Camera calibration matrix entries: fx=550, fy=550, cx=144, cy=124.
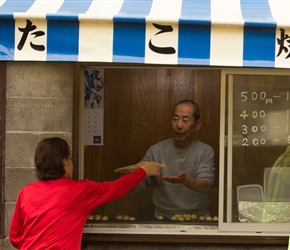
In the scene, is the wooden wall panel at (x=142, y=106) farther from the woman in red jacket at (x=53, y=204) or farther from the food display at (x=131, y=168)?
the woman in red jacket at (x=53, y=204)

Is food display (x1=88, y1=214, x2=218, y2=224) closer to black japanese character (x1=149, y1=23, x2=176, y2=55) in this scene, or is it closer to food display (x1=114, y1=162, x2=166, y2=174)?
food display (x1=114, y1=162, x2=166, y2=174)

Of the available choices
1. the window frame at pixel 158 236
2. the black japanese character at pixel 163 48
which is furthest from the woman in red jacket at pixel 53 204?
the window frame at pixel 158 236

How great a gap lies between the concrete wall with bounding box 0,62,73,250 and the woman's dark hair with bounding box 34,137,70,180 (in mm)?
1059

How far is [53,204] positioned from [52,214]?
0.20ft

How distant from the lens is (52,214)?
136 inches

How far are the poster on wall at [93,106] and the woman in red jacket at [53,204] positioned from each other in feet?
4.69

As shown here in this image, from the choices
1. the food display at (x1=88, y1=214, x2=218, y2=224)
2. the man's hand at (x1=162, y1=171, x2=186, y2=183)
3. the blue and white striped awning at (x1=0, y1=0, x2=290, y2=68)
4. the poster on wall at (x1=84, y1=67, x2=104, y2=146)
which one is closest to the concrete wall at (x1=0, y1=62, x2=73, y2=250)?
the poster on wall at (x1=84, y1=67, x2=104, y2=146)

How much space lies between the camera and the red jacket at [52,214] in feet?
11.3

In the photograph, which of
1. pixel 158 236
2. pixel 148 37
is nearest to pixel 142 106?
pixel 158 236

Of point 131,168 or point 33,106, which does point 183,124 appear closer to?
point 131,168

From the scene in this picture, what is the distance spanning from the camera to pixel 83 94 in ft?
15.6

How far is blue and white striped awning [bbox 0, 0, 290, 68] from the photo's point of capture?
10.9 ft

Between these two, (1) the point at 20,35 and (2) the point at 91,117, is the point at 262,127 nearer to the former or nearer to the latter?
(2) the point at 91,117

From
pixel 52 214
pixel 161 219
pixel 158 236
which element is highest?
pixel 52 214
